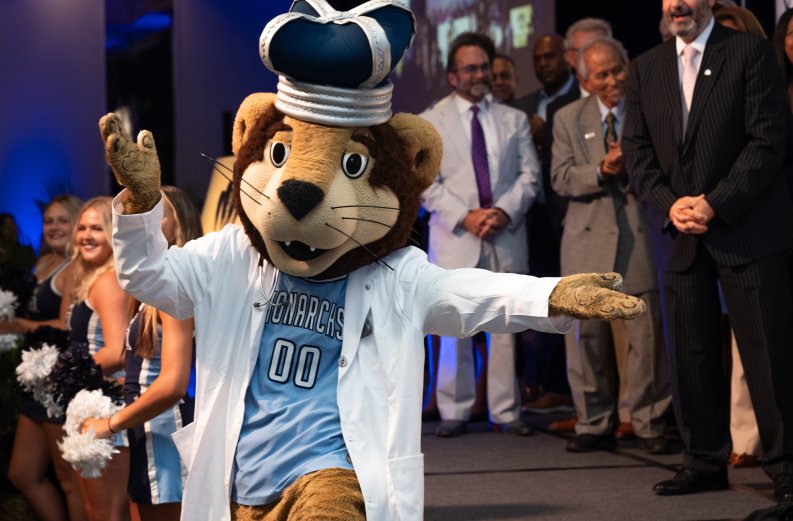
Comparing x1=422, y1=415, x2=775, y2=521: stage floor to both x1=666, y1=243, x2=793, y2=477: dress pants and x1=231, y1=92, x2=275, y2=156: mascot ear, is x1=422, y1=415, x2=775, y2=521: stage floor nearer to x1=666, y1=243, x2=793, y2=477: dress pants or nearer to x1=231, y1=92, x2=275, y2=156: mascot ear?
x1=666, y1=243, x2=793, y2=477: dress pants

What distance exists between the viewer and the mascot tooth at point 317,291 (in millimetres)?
2844

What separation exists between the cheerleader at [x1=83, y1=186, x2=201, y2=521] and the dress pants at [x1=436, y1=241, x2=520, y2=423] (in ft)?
9.31

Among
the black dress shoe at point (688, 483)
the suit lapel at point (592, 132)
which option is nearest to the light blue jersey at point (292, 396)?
the black dress shoe at point (688, 483)

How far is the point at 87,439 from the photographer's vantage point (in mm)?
3518

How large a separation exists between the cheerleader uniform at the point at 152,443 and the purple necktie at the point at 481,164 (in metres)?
2.97

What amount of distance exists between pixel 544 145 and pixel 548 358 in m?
1.40

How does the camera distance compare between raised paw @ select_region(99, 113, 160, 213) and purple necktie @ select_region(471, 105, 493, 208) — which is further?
purple necktie @ select_region(471, 105, 493, 208)

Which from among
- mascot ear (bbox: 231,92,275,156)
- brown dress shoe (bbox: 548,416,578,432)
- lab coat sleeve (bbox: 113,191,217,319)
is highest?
mascot ear (bbox: 231,92,275,156)

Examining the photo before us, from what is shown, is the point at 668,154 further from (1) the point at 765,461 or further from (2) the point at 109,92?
(2) the point at 109,92

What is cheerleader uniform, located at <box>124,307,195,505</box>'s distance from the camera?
12.0 ft

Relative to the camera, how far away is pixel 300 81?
2.98 meters

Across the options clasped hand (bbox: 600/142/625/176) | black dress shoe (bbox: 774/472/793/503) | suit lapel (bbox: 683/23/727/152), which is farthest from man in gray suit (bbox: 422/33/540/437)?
black dress shoe (bbox: 774/472/793/503)

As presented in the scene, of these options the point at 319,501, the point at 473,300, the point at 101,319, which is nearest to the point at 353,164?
the point at 473,300

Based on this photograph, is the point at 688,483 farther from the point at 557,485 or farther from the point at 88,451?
the point at 88,451
